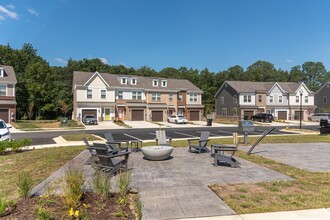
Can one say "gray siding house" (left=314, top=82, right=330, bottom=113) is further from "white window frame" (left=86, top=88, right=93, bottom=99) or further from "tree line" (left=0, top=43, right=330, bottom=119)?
"white window frame" (left=86, top=88, right=93, bottom=99)

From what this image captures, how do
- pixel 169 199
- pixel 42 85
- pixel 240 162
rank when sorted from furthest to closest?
pixel 42 85 → pixel 240 162 → pixel 169 199

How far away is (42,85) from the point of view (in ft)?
162

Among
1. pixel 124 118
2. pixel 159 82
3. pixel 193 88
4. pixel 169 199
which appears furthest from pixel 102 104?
pixel 169 199

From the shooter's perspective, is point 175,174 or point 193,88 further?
point 193,88

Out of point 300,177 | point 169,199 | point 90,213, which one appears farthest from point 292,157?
Answer: point 90,213

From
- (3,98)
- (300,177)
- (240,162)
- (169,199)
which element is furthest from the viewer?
(3,98)

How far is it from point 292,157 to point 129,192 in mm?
8567

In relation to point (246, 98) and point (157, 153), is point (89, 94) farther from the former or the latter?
point (157, 153)

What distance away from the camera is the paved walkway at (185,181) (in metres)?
5.12

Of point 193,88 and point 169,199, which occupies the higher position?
point 193,88

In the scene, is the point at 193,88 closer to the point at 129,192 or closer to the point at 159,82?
the point at 159,82

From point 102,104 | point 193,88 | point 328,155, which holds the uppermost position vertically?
point 193,88

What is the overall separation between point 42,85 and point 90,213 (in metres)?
50.5

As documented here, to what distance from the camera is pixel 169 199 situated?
5742mm
